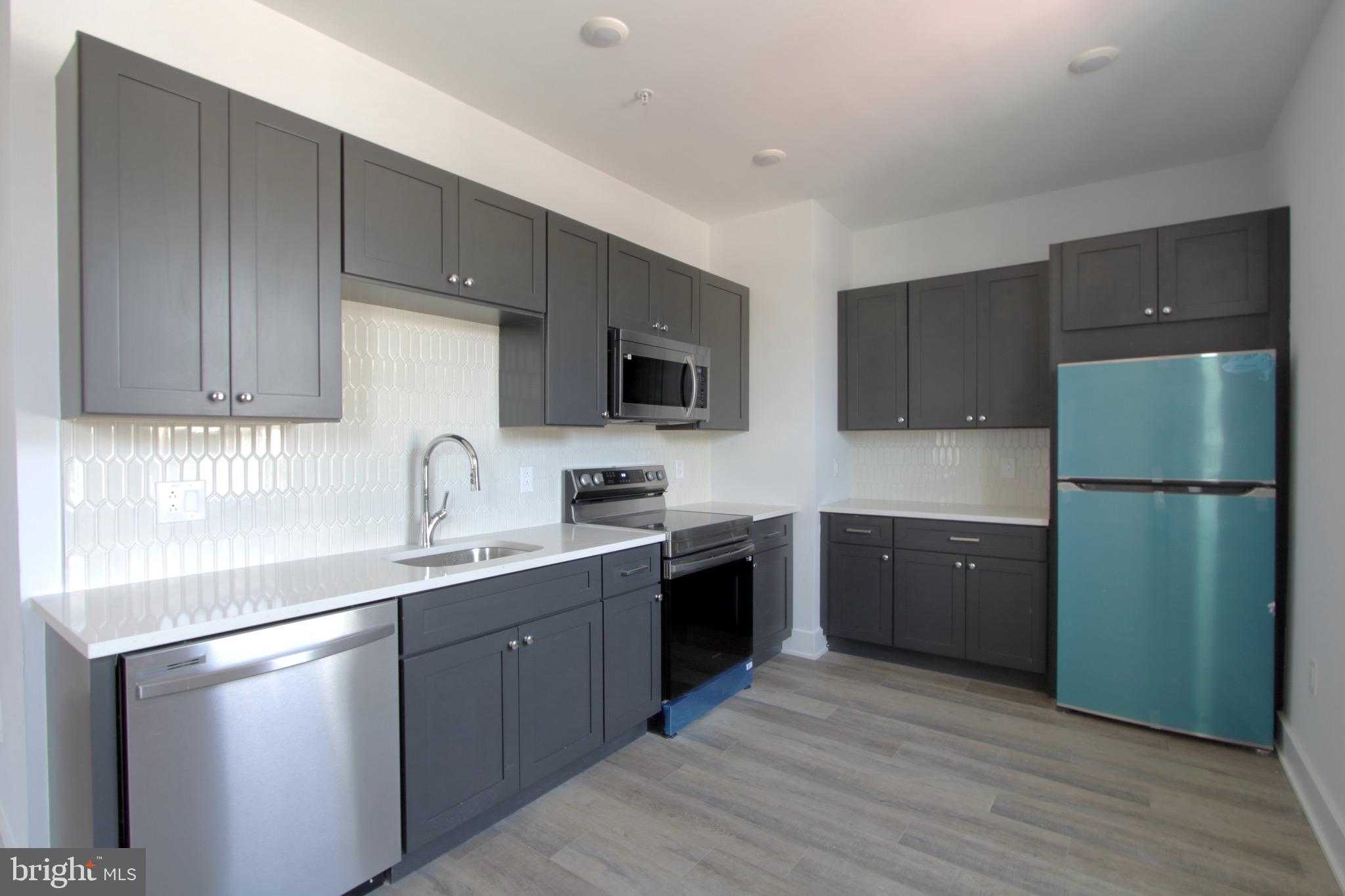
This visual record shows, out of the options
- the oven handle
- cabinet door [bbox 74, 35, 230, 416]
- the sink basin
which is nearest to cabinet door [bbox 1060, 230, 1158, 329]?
the oven handle

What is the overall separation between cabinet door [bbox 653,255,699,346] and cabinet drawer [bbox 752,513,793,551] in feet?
3.50

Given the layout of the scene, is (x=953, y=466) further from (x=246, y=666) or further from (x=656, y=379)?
(x=246, y=666)

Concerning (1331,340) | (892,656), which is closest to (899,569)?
(892,656)

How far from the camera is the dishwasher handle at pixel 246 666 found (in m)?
1.36

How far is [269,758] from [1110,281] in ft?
12.2

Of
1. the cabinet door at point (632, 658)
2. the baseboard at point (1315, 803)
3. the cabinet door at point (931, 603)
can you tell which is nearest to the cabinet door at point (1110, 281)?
the cabinet door at point (931, 603)

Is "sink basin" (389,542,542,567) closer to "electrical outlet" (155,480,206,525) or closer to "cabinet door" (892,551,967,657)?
"electrical outlet" (155,480,206,525)

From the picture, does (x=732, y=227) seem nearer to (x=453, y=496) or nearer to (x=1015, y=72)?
(x=1015, y=72)

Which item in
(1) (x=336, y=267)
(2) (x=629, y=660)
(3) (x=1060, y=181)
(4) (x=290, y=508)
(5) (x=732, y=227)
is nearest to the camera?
(1) (x=336, y=267)

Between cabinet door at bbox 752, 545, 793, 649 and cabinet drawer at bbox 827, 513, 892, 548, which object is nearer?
cabinet door at bbox 752, 545, 793, 649

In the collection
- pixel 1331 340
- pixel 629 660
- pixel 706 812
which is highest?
pixel 1331 340

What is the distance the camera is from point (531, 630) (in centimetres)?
219

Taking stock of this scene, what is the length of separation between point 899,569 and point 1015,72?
240 cm

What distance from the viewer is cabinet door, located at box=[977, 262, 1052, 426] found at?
3455 millimetres
